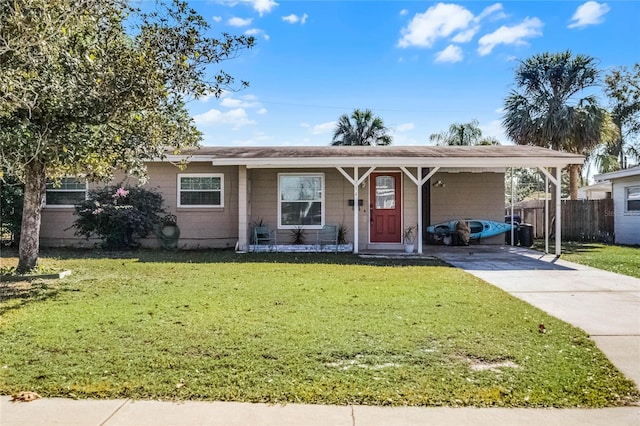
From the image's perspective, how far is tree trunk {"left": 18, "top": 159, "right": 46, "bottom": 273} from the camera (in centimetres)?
799

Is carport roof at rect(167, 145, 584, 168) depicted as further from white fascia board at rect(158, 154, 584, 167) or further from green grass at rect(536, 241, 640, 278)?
green grass at rect(536, 241, 640, 278)

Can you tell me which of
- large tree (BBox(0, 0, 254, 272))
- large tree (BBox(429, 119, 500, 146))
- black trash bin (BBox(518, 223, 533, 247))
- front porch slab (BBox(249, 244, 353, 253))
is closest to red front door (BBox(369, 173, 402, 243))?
front porch slab (BBox(249, 244, 353, 253))

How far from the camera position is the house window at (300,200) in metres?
13.5

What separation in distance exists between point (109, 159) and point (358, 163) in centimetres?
649

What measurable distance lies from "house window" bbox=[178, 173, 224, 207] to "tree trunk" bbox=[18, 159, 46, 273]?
17.7ft

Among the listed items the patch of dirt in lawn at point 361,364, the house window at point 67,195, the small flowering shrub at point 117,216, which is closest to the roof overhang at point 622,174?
the patch of dirt in lawn at point 361,364

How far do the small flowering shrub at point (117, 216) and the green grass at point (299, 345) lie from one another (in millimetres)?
4726

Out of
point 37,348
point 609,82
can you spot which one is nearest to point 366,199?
point 609,82

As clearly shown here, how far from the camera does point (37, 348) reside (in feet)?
14.1

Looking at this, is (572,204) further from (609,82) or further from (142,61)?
(142,61)

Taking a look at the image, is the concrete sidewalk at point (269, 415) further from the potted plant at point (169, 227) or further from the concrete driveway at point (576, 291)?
the potted plant at point (169, 227)

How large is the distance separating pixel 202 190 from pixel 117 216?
8.37ft

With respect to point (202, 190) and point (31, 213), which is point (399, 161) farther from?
point (31, 213)

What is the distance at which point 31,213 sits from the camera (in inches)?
319
